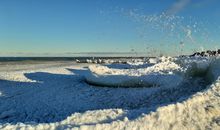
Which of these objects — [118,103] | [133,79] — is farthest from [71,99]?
[133,79]

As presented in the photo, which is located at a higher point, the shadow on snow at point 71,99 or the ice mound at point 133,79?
the ice mound at point 133,79

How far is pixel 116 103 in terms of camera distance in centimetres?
1058

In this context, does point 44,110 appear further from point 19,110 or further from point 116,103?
point 116,103

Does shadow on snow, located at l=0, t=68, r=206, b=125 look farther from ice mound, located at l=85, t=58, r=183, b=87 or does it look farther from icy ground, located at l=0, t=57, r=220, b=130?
ice mound, located at l=85, t=58, r=183, b=87

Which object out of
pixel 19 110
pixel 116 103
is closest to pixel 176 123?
pixel 116 103

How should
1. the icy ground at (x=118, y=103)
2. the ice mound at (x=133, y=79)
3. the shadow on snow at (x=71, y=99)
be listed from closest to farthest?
the icy ground at (x=118, y=103) < the shadow on snow at (x=71, y=99) < the ice mound at (x=133, y=79)

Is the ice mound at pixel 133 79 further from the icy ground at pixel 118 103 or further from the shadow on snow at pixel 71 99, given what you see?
the shadow on snow at pixel 71 99

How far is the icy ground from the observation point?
16.0ft

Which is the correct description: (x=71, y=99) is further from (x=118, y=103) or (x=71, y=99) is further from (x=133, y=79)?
(x=133, y=79)

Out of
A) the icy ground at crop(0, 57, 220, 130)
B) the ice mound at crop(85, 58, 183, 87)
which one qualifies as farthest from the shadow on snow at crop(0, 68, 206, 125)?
the ice mound at crop(85, 58, 183, 87)

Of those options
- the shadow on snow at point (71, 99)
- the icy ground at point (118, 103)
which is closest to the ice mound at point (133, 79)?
the icy ground at point (118, 103)

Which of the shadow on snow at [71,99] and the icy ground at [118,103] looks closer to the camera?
the icy ground at [118,103]

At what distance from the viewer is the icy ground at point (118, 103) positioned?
4883 millimetres

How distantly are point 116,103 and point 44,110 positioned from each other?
1.88 meters
